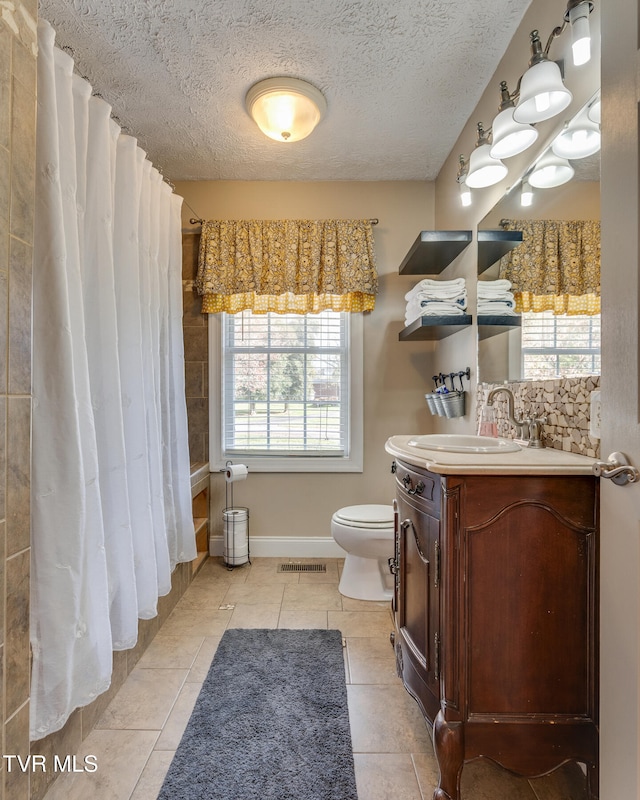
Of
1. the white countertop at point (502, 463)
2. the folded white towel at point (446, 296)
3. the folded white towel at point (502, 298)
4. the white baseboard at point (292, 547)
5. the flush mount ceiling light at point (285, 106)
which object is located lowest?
the white baseboard at point (292, 547)

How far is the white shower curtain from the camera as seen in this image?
1.22m

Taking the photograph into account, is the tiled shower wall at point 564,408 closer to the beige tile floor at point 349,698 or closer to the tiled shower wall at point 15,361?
the beige tile floor at point 349,698

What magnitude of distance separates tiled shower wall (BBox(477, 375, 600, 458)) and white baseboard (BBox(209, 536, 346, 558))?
1770 millimetres

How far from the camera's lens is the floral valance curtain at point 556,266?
129cm

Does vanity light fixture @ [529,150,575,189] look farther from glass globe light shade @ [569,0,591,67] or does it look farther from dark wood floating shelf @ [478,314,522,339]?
dark wood floating shelf @ [478,314,522,339]

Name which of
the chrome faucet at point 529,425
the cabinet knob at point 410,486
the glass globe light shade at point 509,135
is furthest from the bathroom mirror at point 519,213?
the cabinet knob at point 410,486

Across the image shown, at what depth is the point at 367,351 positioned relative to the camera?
306 cm

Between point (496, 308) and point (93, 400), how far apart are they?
166cm

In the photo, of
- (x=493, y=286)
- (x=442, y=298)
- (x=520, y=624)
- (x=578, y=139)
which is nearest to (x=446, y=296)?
(x=442, y=298)

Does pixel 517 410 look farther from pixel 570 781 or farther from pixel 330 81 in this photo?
pixel 330 81

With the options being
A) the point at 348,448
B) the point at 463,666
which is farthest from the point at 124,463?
the point at 348,448

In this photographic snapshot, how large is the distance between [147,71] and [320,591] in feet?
9.17

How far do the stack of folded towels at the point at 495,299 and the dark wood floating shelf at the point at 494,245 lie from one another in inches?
3.7

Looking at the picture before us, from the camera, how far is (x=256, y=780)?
1298 mm
